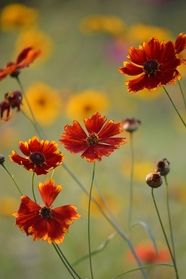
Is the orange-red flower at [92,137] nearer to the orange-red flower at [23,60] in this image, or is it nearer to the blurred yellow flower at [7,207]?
the orange-red flower at [23,60]

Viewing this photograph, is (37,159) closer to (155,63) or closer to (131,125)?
(155,63)

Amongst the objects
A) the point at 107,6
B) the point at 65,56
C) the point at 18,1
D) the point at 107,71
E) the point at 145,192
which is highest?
the point at 18,1

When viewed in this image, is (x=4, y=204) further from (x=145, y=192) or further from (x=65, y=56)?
(x=65, y=56)

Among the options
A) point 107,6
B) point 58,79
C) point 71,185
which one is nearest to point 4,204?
point 71,185

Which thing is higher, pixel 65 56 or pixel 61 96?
pixel 65 56

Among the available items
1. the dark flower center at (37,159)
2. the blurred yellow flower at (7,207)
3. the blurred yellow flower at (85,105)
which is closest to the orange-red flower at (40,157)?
the dark flower center at (37,159)

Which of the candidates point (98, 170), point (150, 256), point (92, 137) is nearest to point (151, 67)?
point (92, 137)
